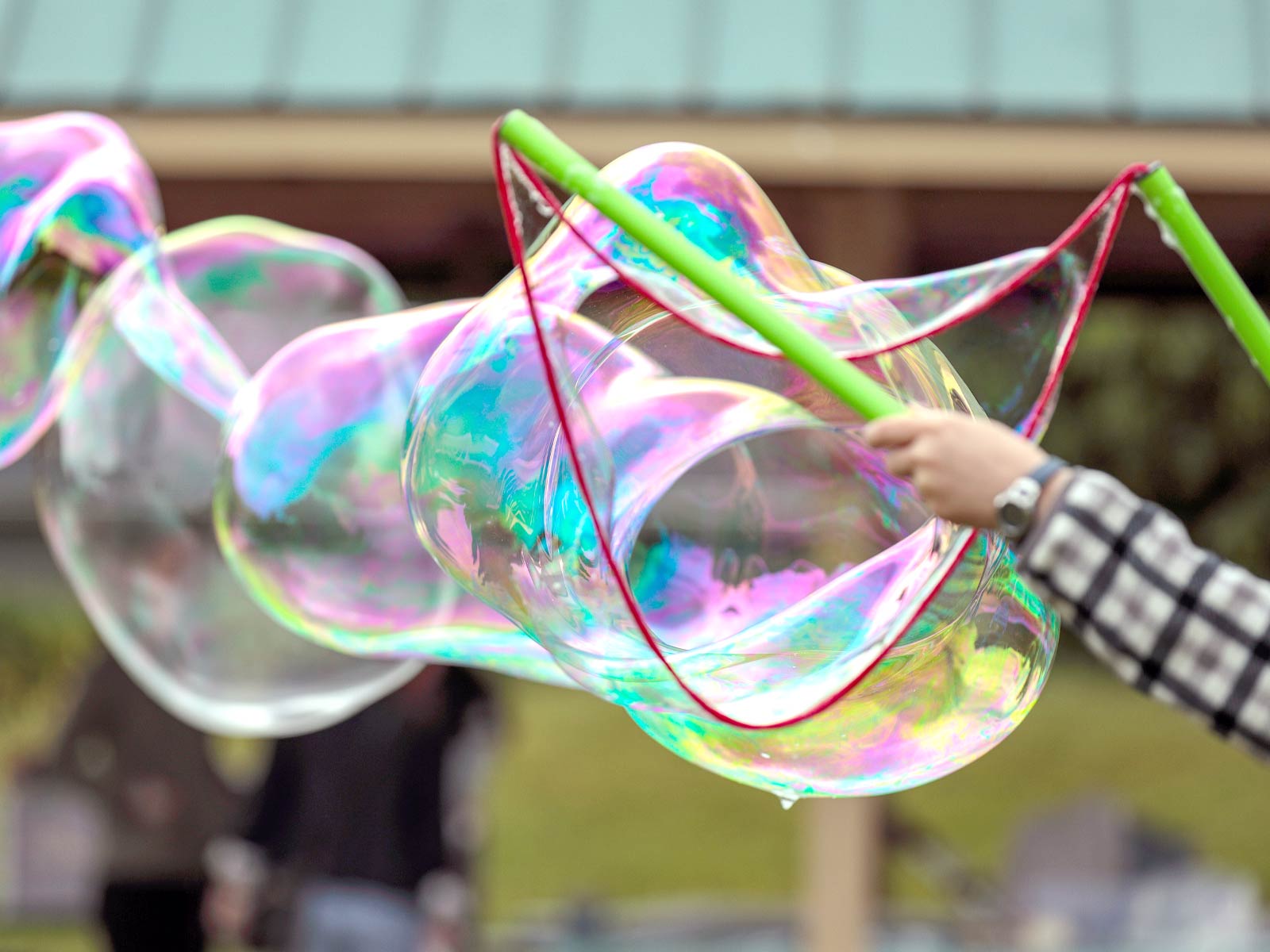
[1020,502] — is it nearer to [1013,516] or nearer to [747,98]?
[1013,516]

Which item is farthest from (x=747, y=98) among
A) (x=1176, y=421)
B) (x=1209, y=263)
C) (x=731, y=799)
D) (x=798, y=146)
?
(x=1176, y=421)

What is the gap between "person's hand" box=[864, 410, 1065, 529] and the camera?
115 centimetres

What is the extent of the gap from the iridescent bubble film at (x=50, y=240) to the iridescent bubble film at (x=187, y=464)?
1.6 inches

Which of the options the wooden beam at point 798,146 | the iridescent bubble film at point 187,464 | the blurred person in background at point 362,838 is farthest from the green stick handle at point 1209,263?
the blurred person in background at point 362,838

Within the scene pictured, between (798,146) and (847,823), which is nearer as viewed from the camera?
(798,146)

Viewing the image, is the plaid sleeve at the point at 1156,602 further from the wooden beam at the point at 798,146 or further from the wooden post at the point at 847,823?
the wooden post at the point at 847,823

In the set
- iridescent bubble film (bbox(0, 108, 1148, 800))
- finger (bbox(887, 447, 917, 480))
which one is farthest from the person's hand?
iridescent bubble film (bbox(0, 108, 1148, 800))

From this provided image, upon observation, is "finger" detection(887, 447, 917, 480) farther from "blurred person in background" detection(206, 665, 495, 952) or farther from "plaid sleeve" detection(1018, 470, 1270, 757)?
"blurred person in background" detection(206, 665, 495, 952)

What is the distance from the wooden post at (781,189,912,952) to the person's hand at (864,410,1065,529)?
8.31 ft

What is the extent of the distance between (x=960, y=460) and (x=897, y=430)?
0.17 feet

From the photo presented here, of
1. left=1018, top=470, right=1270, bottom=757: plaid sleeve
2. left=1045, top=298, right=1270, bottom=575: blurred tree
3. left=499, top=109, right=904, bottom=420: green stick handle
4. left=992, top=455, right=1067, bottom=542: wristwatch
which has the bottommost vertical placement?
left=1045, top=298, right=1270, bottom=575: blurred tree

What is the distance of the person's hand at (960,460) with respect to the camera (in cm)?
115

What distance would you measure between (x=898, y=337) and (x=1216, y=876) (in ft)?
13.3

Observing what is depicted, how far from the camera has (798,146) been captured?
3418mm
